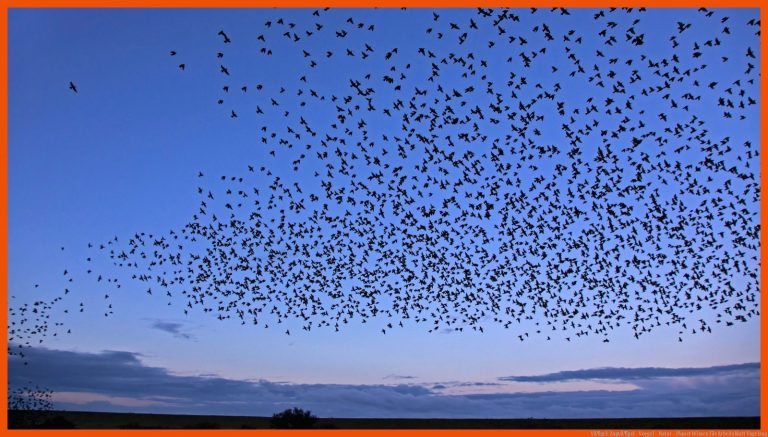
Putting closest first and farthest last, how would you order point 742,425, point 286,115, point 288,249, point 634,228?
point 286,115 < point 634,228 < point 288,249 < point 742,425

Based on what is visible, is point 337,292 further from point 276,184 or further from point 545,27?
point 545,27

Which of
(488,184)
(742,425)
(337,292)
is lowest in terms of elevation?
(742,425)

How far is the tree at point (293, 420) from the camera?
45.2m

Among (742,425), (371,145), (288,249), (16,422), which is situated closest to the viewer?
(371,145)

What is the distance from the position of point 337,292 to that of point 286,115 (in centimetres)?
1133

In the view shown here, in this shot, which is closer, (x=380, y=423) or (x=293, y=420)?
(x=293, y=420)

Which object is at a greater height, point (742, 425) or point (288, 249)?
point (288, 249)

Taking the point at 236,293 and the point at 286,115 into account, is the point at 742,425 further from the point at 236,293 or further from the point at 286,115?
the point at 286,115

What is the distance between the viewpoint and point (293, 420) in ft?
150

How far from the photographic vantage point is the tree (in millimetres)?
45188

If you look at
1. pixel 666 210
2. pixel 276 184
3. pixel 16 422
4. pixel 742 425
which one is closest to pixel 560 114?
pixel 666 210

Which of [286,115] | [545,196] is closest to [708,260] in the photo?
[545,196]

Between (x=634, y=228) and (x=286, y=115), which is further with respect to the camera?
(x=634, y=228)

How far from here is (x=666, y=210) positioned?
101ft
